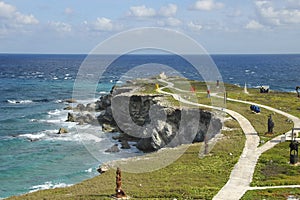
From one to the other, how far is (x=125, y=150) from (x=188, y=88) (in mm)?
26303

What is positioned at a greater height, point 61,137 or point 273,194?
point 273,194


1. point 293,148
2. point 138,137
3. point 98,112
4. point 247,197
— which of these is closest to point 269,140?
point 293,148

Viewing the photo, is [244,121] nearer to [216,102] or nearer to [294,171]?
[216,102]

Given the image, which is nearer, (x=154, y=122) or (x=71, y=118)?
(x=154, y=122)

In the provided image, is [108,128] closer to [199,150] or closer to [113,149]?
[113,149]

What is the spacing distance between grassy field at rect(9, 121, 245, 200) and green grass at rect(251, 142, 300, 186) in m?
2.29

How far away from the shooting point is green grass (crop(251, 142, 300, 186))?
92.1 ft

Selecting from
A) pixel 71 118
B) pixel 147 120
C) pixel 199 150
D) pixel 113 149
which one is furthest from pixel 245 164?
pixel 71 118

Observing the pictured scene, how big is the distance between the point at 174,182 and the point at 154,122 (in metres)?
30.8

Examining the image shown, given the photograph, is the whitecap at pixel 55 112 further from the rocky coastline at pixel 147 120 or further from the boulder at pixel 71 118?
the boulder at pixel 71 118

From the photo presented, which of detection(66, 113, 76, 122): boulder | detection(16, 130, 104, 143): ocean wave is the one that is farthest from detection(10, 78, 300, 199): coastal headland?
detection(66, 113, 76, 122): boulder

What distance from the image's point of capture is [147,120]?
64.3 m

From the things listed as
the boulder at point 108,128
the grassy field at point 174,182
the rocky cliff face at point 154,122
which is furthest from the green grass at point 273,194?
the boulder at point 108,128

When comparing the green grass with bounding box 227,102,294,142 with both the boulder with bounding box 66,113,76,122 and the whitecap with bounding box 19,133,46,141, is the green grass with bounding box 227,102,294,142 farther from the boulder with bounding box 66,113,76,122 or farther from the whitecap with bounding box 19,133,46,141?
the boulder with bounding box 66,113,76,122
